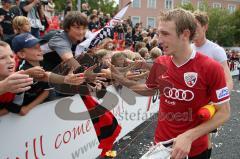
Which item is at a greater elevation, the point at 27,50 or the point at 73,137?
the point at 27,50

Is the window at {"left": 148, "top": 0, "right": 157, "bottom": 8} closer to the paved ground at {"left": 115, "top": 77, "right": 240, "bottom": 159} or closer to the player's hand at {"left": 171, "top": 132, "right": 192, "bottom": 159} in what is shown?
the paved ground at {"left": 115, "top": 77, "right": 240, "bottom": 159}

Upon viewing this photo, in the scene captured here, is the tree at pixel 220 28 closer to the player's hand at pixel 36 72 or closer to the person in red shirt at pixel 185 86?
the player's hand at pixel 36 72

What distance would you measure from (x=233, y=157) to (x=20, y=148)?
3.42 metres

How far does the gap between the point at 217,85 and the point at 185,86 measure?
0.75ft

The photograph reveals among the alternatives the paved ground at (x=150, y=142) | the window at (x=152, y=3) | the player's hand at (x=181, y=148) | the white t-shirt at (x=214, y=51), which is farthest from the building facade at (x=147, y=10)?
the player's hand at (x=181, y=148)

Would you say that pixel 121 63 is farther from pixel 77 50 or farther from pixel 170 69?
pixel 170 69

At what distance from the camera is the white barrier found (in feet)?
10.6

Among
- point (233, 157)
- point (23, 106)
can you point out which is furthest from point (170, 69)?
point (233, 157)

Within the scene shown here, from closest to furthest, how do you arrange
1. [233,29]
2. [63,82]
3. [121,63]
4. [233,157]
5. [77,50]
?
[63,82], [121,63], [77,50], [233,157], [233,29]

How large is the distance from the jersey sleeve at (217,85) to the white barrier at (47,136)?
1.78 m

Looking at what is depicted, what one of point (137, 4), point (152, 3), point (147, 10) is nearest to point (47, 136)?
point (137, 4)

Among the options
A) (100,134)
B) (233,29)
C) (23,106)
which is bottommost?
(233,29)

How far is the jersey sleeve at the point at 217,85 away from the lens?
7.66ft

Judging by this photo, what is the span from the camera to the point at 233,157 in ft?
17.9
